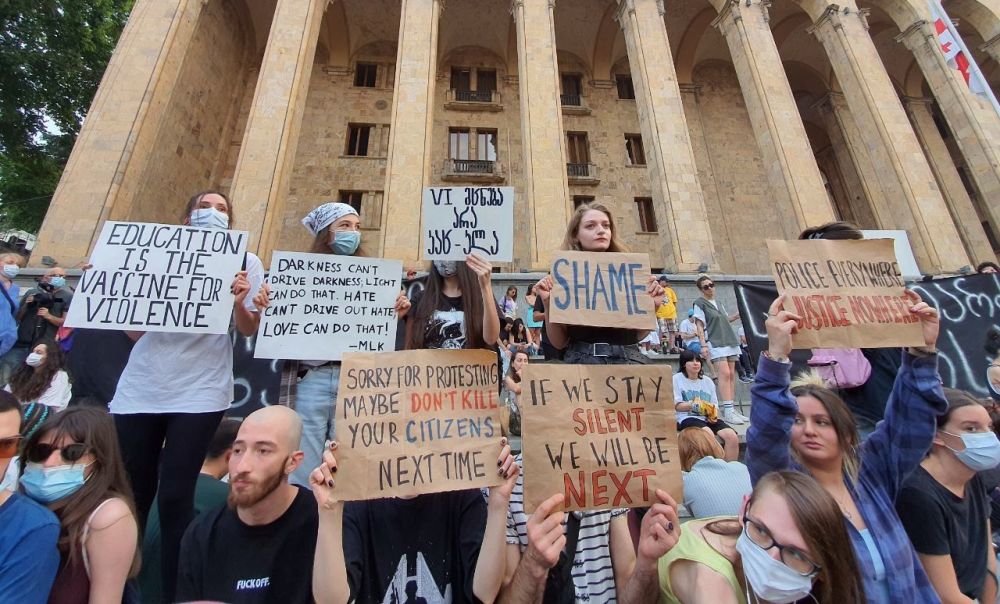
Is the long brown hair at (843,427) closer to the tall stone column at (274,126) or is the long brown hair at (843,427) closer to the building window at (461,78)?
the tall stone column at (274,126)

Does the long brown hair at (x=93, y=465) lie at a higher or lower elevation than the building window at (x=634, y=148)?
lower

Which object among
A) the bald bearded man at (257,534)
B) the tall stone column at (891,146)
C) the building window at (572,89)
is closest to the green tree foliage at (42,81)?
the building window at (572,89)

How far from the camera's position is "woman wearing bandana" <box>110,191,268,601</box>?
2.43 meters

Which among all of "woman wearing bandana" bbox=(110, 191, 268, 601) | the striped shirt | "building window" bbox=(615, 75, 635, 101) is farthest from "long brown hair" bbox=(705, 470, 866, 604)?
"building window" bbox=(615, 75, 635, 101)

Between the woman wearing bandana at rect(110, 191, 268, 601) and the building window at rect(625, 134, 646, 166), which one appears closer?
the woman wearing bandana at rect(110, 191, 268, 601)

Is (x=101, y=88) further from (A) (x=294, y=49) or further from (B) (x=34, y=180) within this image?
(B) (x=34, y=180)

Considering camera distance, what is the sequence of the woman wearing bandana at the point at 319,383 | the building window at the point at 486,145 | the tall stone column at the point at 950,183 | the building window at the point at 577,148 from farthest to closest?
the building window at the point at 577,148, the building window at the point at 486,145, the tall stone column at the point at 950,183, the woman wearing bandana at the point at 319,383

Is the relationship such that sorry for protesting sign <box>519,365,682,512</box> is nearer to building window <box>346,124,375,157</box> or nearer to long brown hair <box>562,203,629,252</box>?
long brown hair <box>562,203,629,252</box>

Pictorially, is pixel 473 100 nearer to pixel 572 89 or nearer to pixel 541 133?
pixel 572 89

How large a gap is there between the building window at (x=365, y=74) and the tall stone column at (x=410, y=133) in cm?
612

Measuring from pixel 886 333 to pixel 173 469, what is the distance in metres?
4.02

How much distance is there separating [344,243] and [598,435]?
93.1 inches

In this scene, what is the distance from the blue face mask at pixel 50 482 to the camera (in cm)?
189

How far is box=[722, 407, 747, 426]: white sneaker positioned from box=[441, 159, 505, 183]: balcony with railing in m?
13.0
